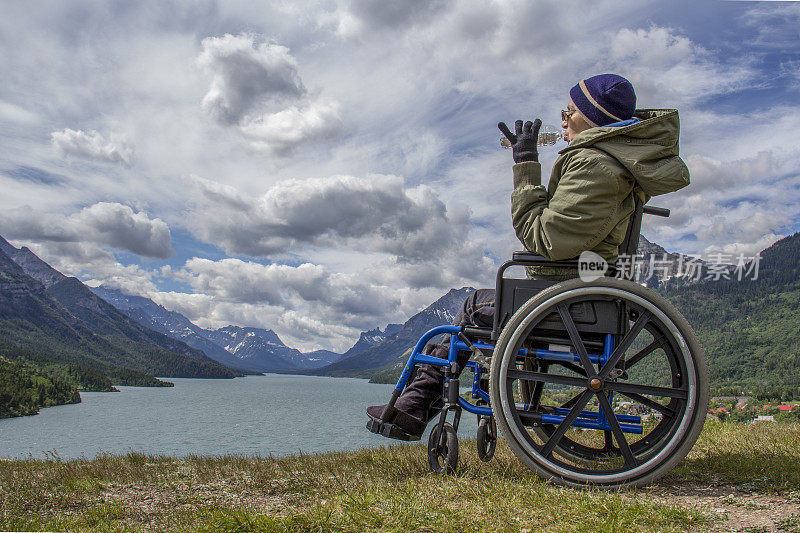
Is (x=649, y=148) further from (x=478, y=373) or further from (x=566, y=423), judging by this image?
(x=478, y=373)

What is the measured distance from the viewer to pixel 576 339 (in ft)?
11.5

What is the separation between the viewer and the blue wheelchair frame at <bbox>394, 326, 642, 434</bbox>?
3623mm

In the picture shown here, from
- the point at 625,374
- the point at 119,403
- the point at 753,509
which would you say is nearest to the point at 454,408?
the point at 625,374

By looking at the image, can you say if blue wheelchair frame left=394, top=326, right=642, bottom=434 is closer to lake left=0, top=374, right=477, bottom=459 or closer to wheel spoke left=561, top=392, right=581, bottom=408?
wheel spoke left=561, top=392, right=581, bottom=408

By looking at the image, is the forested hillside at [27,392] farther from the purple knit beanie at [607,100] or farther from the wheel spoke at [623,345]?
the purple knit beanie at [607,100]

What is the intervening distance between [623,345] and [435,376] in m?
1.51

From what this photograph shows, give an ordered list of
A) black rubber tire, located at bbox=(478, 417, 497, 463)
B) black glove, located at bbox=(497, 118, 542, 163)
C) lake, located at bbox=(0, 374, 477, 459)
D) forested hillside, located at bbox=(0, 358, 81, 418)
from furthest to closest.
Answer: forested hillside, located at bbox=(0, 358, 81, 418) < lake, located at bbox=(0, 374, 477, 459) < black rubber tire, located at bbox=(478, 417, 497, 463) < black glove, located at bbox=(497, 118, 542, 163)

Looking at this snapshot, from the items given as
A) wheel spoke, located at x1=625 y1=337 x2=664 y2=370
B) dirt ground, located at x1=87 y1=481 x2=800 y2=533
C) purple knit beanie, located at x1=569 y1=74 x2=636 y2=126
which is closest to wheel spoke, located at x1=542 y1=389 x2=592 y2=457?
wheel spoke, located at x1=625 y1=337 x2=664 y2=370

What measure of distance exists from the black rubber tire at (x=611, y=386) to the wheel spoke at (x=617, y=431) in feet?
0.05

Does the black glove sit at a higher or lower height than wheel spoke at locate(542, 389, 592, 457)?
higher

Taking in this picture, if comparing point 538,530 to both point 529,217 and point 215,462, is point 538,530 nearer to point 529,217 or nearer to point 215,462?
point 529,217

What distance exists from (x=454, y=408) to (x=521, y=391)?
0.98 meters

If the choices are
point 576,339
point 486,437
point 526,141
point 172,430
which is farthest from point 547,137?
point 172,430

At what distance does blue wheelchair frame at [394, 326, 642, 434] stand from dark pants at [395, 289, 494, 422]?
73 mm
